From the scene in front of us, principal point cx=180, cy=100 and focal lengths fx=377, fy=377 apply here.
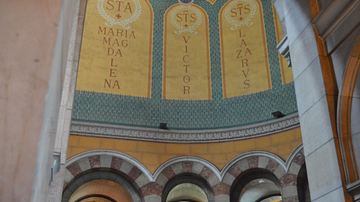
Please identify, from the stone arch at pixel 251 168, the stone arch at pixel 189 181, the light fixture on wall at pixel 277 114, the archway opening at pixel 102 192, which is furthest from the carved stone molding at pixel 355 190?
the archway opening at pixel 102 192

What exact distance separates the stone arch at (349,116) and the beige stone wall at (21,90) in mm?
4484

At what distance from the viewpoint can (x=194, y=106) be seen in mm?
12953

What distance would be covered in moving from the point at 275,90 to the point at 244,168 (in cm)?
275

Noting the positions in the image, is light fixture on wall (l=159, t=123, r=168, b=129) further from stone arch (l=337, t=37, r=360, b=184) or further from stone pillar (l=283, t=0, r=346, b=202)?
stone arch (l=337, t=37, r=360, b=184)

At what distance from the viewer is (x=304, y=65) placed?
5586 millimetres

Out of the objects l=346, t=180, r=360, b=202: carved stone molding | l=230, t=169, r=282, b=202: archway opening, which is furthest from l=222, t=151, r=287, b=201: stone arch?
l=346, t=180, r=360, b=202: carved stone molding

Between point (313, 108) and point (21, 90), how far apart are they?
5067mm

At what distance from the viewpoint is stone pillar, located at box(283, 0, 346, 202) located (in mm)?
4652

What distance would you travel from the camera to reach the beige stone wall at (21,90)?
57cm

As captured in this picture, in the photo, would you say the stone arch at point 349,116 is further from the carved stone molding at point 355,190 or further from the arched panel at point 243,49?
the arched panel at point 243,49

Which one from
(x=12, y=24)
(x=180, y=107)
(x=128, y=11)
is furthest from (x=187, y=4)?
(x=12, y=24)

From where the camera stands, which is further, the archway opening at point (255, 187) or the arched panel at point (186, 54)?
the arched panel at point (186, 54)

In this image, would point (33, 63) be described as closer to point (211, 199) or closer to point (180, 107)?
point (211, 199)

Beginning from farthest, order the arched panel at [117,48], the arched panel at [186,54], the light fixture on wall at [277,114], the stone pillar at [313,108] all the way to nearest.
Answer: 1. the arched panel at [186,54]
2. the arched panel at [117,48]
3. the light fixture on wall at [277,114]
4. the stone pillar at [313,108]
